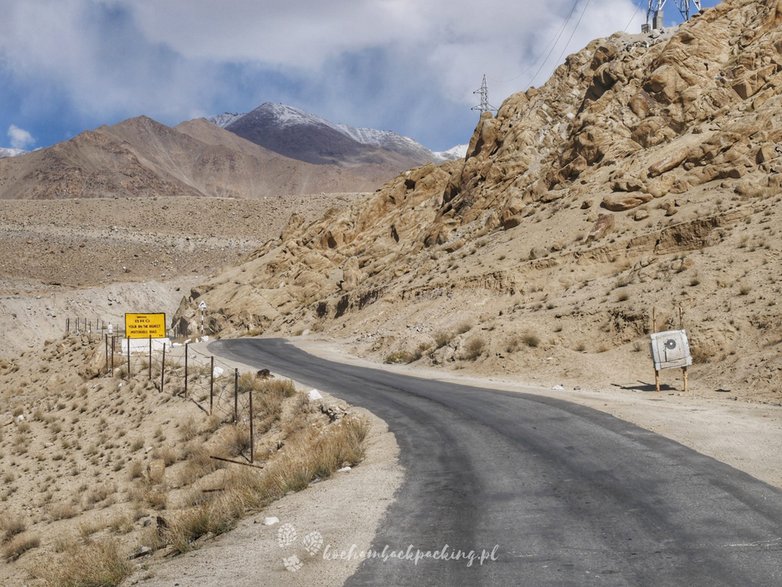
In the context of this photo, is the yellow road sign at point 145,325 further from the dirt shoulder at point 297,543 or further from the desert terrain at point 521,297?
the dirt shoulder at point 297,543

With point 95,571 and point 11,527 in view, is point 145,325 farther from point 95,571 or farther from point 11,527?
point 95,571

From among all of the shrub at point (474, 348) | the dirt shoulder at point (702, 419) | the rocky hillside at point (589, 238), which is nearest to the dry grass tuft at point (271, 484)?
the dirt shoulder at point (702, 419)

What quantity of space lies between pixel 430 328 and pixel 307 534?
26.3m

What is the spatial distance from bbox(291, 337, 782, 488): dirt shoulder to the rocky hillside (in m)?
1.78

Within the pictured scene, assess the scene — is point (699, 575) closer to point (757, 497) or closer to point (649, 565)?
point (649, 565)

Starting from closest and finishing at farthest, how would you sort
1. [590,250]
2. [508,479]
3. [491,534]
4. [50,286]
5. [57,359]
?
[491,534] → [508,479] → [590,250] → [57,359] → [50,286]

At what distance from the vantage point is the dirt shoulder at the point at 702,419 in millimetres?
9686

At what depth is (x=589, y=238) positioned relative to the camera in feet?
108

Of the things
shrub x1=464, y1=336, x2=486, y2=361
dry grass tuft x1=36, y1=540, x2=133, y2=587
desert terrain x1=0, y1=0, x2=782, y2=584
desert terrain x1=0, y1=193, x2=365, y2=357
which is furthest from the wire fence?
desert terrain x1=0, y1=193, x2=365, y2=357

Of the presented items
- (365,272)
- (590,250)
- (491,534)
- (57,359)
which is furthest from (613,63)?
(491,534)

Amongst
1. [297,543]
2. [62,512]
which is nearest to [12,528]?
[62,512]

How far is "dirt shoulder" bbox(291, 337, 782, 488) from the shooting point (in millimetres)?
9686

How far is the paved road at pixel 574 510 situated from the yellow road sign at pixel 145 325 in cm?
2077

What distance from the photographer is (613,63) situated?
44.0 m
